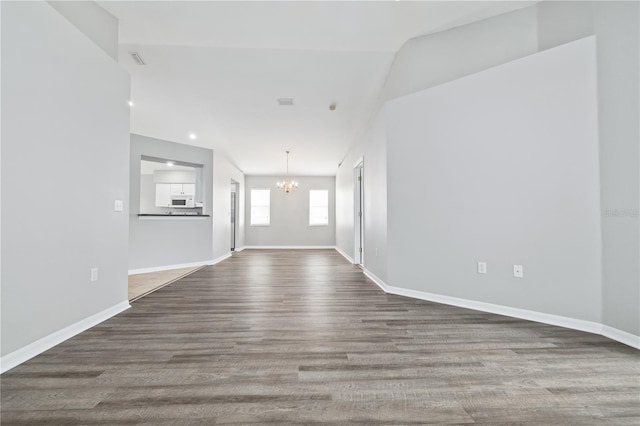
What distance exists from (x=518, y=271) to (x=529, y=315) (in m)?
0.42

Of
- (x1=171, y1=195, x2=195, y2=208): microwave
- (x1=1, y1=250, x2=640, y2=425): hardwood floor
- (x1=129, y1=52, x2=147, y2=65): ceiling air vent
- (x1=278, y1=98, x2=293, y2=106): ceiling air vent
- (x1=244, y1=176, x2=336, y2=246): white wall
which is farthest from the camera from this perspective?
(x1=244, y1=176, x2=336, y2=246): white wall

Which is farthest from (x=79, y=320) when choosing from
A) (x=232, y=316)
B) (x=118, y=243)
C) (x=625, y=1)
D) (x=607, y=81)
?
(x=625, y=1)

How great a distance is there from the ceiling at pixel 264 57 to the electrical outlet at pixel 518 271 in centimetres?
263

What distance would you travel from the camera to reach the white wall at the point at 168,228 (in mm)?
5508

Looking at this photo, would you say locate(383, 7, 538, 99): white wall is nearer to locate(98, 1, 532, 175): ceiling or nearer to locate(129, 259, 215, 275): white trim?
locate(98, 1, 532, 175): ceiling

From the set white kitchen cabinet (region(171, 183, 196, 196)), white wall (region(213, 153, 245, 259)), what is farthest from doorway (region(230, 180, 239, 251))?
white kitchen cabinet (region(171, 183, 196, 196))

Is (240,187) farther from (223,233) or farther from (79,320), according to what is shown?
(79,320)

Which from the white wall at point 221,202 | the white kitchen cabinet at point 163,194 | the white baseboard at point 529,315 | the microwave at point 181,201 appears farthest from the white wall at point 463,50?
the white kitchen cabinet at point 163,194

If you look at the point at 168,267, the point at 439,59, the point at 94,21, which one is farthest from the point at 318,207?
the point at 94,21

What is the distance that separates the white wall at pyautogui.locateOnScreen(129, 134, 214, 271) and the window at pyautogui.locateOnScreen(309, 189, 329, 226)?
179 inches

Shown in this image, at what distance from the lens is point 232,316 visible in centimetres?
297

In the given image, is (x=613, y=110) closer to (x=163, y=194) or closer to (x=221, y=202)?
(x=221, y=202)

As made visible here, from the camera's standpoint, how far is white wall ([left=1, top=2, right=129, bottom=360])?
1.93 metres

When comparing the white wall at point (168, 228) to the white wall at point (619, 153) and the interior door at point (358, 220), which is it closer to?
the interior door at point (358, 220)
